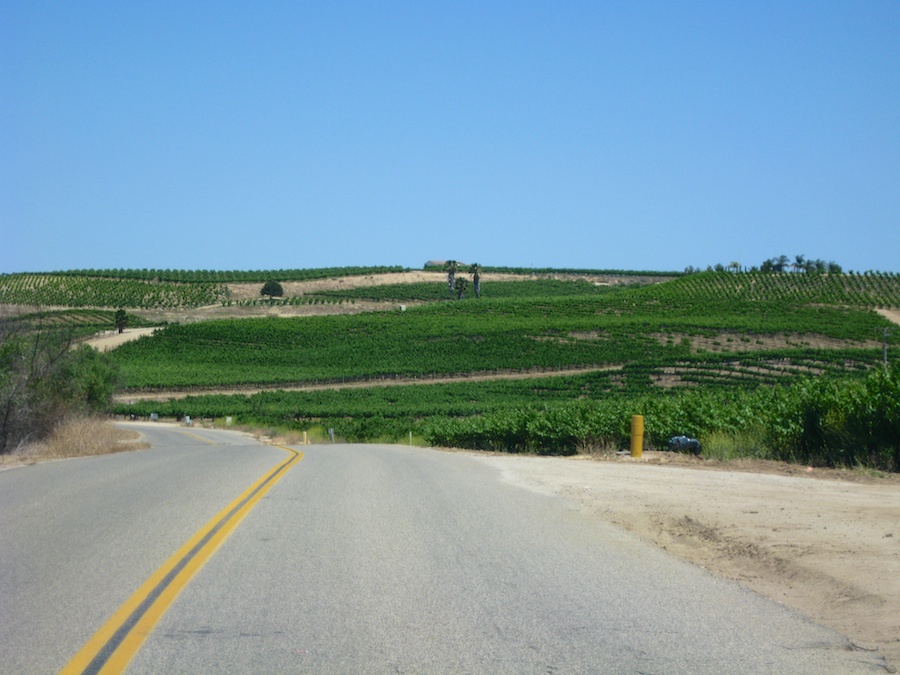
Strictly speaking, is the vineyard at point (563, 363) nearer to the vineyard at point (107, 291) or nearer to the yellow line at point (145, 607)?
the vineyard at point (107, 291)

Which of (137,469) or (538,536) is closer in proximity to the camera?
(538,536)

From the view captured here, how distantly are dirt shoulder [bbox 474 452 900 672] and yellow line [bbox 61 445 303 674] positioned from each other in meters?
4.38

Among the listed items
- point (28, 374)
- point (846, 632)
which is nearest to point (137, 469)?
point (28, 374)

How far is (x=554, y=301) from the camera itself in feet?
452

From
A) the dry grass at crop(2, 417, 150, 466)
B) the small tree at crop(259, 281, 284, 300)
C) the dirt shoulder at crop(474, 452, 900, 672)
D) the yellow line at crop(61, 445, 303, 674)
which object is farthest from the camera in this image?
the small tree at crop(259, 281, 284, 300)

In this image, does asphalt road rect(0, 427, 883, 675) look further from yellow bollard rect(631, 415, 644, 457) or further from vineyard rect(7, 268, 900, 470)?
vineyard rect(7, 268, 900, 470)

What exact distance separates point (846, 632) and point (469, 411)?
57.9 meters

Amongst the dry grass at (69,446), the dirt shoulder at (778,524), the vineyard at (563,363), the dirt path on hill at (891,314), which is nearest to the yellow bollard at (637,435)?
the vineyard at (563,363)

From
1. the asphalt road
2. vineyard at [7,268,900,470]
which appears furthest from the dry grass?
the asphalt road

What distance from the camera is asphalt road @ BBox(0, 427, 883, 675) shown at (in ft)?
17.1

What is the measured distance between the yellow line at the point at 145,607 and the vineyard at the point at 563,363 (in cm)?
1190

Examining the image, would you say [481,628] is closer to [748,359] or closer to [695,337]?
[748,359]

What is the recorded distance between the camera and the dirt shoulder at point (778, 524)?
6.55 meters

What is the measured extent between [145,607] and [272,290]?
171m
